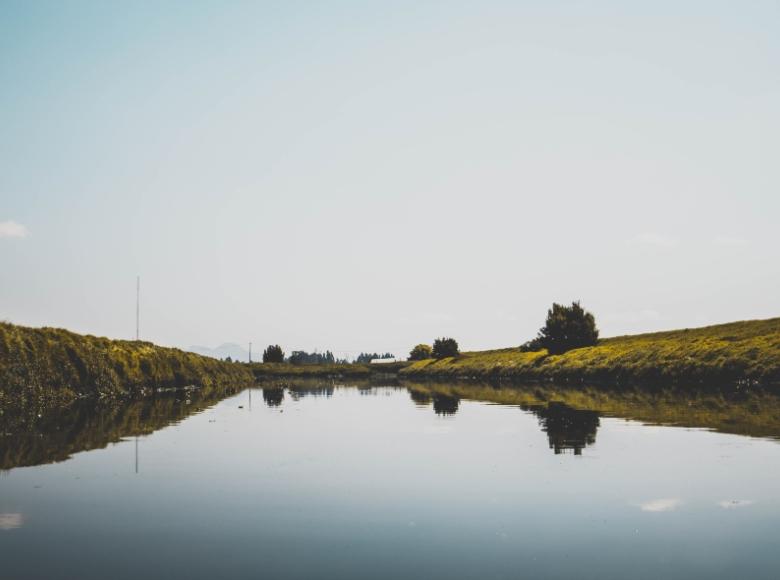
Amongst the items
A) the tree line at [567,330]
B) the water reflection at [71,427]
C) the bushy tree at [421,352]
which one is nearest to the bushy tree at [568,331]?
the tree line at [567,330]

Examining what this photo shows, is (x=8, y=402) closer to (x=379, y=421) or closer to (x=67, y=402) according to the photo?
(x=67, y=402)

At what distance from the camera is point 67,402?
35.1 meters

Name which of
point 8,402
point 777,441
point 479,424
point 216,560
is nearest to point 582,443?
point 777,441

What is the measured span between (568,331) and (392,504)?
87784mm

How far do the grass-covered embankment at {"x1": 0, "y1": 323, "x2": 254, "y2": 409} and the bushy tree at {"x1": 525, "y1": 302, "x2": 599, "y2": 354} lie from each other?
5595 cm

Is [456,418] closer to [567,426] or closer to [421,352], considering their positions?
[567,426]

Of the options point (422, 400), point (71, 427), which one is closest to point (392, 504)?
point (71, 427)

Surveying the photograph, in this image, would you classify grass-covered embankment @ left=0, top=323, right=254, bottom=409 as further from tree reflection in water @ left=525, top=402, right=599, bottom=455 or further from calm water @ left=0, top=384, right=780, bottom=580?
tree reflection in water @ left=525, top=402, right=599, bottom=455

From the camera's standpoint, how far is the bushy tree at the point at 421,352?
177 metres

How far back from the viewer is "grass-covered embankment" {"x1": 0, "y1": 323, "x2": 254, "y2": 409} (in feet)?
106

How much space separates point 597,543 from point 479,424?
1781 centimetres

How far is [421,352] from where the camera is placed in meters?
178

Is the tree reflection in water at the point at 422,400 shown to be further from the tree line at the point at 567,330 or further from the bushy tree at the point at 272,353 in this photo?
the bushy tree at the point at 272,353

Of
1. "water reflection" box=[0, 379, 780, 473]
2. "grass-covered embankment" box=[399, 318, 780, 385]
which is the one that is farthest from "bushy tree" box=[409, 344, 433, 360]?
"water reflection" box=[0, 379, 780, 473]
